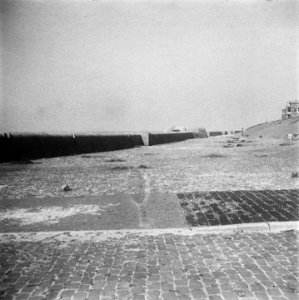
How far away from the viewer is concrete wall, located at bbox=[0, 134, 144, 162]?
67.5ft

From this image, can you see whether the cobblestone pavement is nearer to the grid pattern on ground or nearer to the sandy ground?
the grid pattern on ground

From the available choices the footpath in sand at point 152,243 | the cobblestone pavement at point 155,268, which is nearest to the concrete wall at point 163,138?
the footpath in sand at point 152,243

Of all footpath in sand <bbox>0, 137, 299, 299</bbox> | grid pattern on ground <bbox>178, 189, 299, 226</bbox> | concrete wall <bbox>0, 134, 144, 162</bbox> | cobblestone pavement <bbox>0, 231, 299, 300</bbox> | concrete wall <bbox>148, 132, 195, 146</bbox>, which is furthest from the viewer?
concrete wall <bbox>148, 132, 195, 146</bbox>

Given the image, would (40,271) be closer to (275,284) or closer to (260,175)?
Result: (275,284)

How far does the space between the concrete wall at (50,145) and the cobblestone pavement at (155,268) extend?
1613 centimetres

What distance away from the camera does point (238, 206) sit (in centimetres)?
754

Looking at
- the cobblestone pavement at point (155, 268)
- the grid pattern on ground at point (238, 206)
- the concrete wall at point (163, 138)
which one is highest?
the concrete wall at point (163, 138)

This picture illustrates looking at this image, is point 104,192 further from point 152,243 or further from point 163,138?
point 163,138

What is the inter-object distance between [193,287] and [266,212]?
11.5 feet

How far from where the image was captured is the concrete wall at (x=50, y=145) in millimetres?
20567

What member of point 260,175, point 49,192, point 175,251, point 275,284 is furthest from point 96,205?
point 260,175

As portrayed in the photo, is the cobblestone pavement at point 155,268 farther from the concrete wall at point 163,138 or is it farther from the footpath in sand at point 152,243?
the concrete wall at point 163,138

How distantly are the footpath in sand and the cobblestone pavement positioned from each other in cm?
1

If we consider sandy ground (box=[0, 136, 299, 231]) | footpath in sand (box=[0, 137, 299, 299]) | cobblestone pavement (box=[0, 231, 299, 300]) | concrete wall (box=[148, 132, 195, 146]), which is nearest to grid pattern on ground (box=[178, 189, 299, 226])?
footpath in sand (box=[0, 137, 299, 299])
